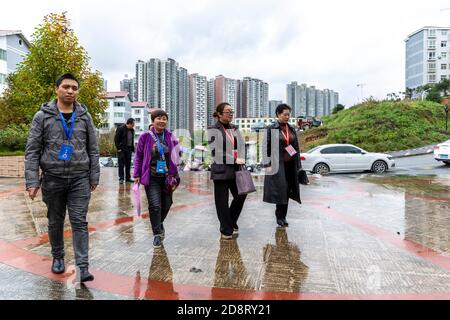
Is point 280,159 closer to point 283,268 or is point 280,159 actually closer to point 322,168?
point 283,268

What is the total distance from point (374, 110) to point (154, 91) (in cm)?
4557

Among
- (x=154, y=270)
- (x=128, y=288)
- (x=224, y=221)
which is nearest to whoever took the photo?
(x=128, y=288)

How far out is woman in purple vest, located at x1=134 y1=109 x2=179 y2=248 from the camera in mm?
4586

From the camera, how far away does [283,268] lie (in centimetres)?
383

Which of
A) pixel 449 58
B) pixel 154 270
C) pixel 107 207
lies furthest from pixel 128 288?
pixel 449 58

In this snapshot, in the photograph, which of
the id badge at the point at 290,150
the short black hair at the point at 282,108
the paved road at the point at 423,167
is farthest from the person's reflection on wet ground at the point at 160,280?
the paved road at the point at 423,167

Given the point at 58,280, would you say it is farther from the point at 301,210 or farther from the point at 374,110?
the point at 374,110

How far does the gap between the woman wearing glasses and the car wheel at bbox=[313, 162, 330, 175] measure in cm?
1090

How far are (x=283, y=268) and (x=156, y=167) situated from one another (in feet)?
5.94

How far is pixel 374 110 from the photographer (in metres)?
30.1

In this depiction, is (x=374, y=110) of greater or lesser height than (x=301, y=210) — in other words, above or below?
above

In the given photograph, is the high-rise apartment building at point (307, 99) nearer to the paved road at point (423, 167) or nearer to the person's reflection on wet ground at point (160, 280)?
the paved road at point (423, 167)
